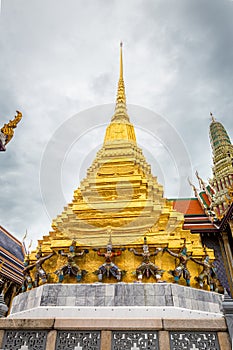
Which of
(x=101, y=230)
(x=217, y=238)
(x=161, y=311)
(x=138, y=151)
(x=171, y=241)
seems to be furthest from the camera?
(x=138, y=151)

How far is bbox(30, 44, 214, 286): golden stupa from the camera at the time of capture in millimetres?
10031

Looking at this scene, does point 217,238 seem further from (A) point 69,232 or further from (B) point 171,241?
(A) point 69,232

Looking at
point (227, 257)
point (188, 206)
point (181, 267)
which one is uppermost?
Answer: point (188, 206)

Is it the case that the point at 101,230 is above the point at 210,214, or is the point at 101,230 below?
below

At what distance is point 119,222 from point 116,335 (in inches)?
253

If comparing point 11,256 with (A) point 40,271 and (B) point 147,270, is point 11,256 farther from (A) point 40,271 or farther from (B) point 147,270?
(B) point 147,270

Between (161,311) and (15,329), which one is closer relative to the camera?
(15,329)

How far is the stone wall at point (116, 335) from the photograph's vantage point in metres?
4.62

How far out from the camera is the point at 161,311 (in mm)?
7840

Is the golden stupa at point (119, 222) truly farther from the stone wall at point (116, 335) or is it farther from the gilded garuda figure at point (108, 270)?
the stone wall at point (116, 335)

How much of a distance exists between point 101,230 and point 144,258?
224cm

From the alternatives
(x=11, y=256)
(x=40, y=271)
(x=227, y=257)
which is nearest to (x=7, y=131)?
(x=40, y=271)

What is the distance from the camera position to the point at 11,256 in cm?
2011

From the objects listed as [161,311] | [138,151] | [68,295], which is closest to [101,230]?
[68,295]
